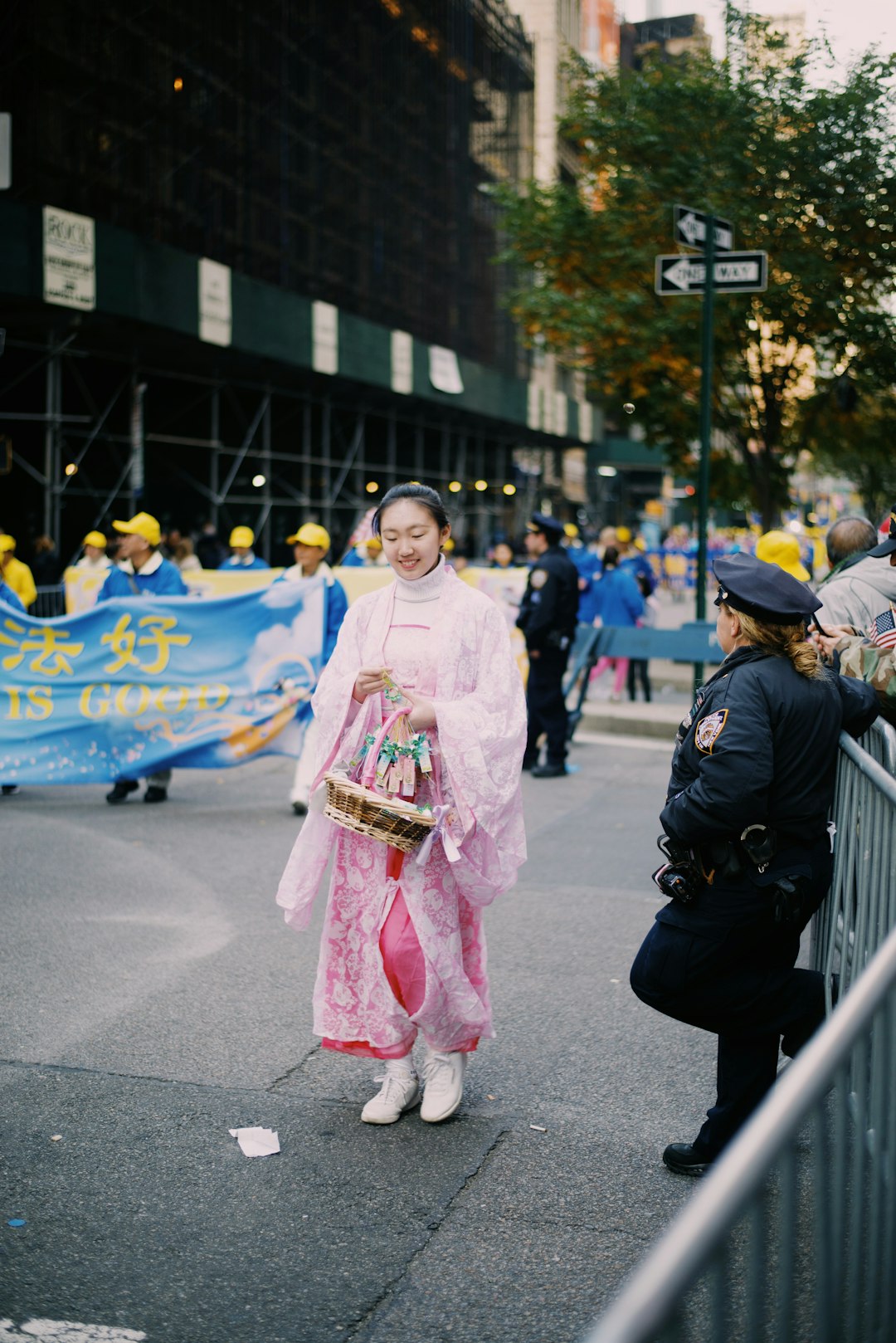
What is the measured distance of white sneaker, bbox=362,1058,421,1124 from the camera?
4.07m

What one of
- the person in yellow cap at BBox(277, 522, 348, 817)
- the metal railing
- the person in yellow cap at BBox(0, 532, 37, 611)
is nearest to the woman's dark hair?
the metal railing

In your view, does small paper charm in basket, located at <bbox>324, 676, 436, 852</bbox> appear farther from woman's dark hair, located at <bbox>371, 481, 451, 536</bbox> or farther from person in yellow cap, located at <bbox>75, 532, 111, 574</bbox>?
person in yellow cap, located at <bbox>75, 532, 111, 574</bbox>

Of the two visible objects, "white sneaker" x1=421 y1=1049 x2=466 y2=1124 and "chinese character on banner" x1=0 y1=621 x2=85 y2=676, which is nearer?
"white sneaker" x1=421 y1=1049 x2=466 y2=1124

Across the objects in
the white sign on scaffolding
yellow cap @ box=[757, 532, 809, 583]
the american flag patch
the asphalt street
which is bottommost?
the asphalt street

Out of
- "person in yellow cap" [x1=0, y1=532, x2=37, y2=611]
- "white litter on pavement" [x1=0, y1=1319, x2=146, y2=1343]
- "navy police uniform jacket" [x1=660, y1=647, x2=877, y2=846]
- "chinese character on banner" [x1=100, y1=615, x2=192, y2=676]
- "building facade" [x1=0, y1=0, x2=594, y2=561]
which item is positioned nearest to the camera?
"white litter on pavement" [x1=0, y1=1319, x2=146, y2=1343]

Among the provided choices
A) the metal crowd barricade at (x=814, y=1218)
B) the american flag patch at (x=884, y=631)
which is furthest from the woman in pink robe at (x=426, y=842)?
the american flag patch at (x=884, y=631)

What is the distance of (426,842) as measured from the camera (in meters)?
3.97

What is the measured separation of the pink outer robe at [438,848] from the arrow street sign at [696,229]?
7.72 meters

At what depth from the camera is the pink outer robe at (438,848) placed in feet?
13.0

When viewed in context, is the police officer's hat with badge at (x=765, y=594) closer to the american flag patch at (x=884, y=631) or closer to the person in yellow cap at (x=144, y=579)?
the american flag patch at (x=884, y=631)

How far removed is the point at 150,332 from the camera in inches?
878

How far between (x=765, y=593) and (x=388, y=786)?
1.23 metres

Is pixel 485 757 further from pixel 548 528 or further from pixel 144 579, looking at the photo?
pixel 548 528

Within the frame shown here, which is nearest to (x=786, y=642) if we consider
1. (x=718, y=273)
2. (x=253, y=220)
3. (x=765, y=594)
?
(x=765, y=594)
